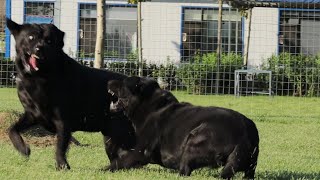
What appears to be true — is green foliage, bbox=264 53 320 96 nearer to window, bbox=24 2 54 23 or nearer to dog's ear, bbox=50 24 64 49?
window, bbox=24 2 54 23

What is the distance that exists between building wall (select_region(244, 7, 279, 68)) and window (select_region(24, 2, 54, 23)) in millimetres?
7320

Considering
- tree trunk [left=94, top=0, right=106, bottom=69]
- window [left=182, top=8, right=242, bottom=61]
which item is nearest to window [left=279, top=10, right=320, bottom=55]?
window [left=182, top=8, right=242, bottom=61]

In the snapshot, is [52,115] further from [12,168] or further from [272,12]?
[272,12]

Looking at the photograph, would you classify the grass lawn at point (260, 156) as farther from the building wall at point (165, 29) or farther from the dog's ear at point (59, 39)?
the building wall at point (165, 29)

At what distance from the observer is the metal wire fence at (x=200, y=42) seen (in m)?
19.9

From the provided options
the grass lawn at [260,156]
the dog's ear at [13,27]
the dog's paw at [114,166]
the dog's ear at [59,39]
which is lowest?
the grass lawn at [260,156]

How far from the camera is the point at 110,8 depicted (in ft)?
84.9

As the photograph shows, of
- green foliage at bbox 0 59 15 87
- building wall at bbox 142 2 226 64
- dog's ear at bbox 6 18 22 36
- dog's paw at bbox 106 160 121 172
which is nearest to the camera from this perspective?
dog's ear at bbox 6 18 22 36

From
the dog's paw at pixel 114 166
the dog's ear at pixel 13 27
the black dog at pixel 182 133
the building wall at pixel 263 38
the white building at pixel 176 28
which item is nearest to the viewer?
the black dog at pixel 182 133

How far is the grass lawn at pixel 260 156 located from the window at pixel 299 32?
4.73m

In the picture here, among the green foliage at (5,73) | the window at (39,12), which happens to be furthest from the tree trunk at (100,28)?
the green foliage at (5,73)

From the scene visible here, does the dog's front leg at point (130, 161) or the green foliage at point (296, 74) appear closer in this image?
the dog's front leg at point (130, 161)

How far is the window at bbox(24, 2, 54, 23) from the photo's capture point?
726 inches

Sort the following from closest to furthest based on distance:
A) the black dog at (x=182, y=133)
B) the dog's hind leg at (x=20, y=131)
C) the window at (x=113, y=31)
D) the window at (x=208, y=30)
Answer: the black dog at (x=182, y=133)
the dog's hind leg at (x=20, y=131)
the window at (x=113, y=31)
the window at (x=208, y=30)
